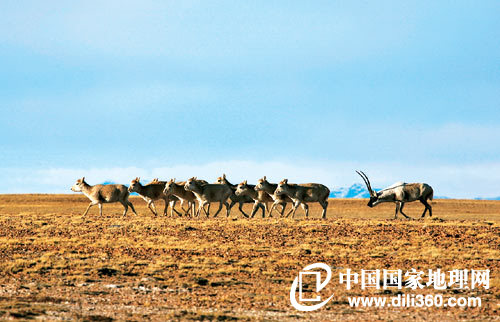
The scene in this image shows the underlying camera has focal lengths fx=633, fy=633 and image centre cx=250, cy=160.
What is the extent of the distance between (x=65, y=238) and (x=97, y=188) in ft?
42.4

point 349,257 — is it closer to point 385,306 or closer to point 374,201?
point 385,306

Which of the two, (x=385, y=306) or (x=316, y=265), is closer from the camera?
(x=385, y=306)

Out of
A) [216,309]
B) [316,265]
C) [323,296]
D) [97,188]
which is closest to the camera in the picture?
[216,309]

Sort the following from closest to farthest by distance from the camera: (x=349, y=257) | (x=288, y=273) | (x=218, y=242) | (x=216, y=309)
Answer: (x=216, y=309), (x=288, y=273), (x=349, y=257), (x=218, y=242)

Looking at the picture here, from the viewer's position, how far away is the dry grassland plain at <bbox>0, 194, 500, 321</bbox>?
47.0 feet

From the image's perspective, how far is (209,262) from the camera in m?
21.6

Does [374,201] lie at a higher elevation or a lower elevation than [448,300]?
higher

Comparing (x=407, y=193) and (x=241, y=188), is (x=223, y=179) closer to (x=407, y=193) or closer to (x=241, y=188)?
(x=241, y=188)

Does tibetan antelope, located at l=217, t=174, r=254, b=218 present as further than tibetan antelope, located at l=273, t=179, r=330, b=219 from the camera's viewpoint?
Yes

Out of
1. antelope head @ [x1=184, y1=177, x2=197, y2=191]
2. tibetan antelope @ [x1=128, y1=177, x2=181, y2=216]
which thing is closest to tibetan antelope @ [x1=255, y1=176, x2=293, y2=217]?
antelope head @ [x1=184, y1=177, x2=197, y2=191]

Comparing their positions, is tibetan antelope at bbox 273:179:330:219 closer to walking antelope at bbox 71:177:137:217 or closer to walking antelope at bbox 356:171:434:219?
walking antelope at bbox 356:171:434:219

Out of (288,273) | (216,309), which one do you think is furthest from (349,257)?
(216,309)

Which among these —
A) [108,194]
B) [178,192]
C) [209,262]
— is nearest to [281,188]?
[178,192]

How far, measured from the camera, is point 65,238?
27688 millimetres
